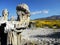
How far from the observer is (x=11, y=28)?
8.71 m

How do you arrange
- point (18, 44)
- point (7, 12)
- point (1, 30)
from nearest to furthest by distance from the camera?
point (18, 44) → point (1, 30) → point (7, 12)

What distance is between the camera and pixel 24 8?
8672 millimetres

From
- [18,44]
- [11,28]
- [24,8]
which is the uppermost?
[24,8]

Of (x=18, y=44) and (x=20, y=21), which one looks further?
(x=18, y=44)

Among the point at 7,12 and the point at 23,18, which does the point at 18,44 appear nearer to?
the point at 23,18

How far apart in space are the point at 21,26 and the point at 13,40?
2.24 feet

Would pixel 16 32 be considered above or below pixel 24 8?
below

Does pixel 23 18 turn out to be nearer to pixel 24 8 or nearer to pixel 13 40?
pixel 24 8

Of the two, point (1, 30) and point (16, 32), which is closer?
point (16, 32)

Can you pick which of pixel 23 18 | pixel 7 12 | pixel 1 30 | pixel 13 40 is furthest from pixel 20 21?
pixel 7 12

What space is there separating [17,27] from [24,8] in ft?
2.12

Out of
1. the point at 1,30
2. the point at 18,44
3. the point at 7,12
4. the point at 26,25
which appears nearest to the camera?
the point at 26,25

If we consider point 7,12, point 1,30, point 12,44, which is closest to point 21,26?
point 12,44

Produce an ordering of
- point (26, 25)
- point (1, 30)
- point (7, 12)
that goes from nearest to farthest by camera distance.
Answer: point (26, 25) → point (1, 30) → point (7, 12)
